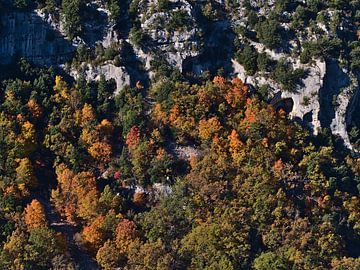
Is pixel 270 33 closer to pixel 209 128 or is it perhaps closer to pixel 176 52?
pixel 176 52

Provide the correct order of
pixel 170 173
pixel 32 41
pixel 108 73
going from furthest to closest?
pixel 32 41 → pixel 108 73 → pixel 170 173

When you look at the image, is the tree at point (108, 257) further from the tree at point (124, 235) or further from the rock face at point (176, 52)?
the rock face at point (176, 52)

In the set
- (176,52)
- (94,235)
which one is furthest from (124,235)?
(176,52)

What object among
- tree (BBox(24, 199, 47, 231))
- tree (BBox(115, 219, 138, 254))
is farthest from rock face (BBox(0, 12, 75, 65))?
tree (BBox(115, 219, 138, 254))

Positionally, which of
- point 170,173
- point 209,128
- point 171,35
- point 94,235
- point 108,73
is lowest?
point 94,235

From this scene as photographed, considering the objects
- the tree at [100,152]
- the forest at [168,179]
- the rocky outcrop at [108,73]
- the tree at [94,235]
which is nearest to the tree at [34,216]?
the forest at [168,179]

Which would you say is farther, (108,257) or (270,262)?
(270,262)
